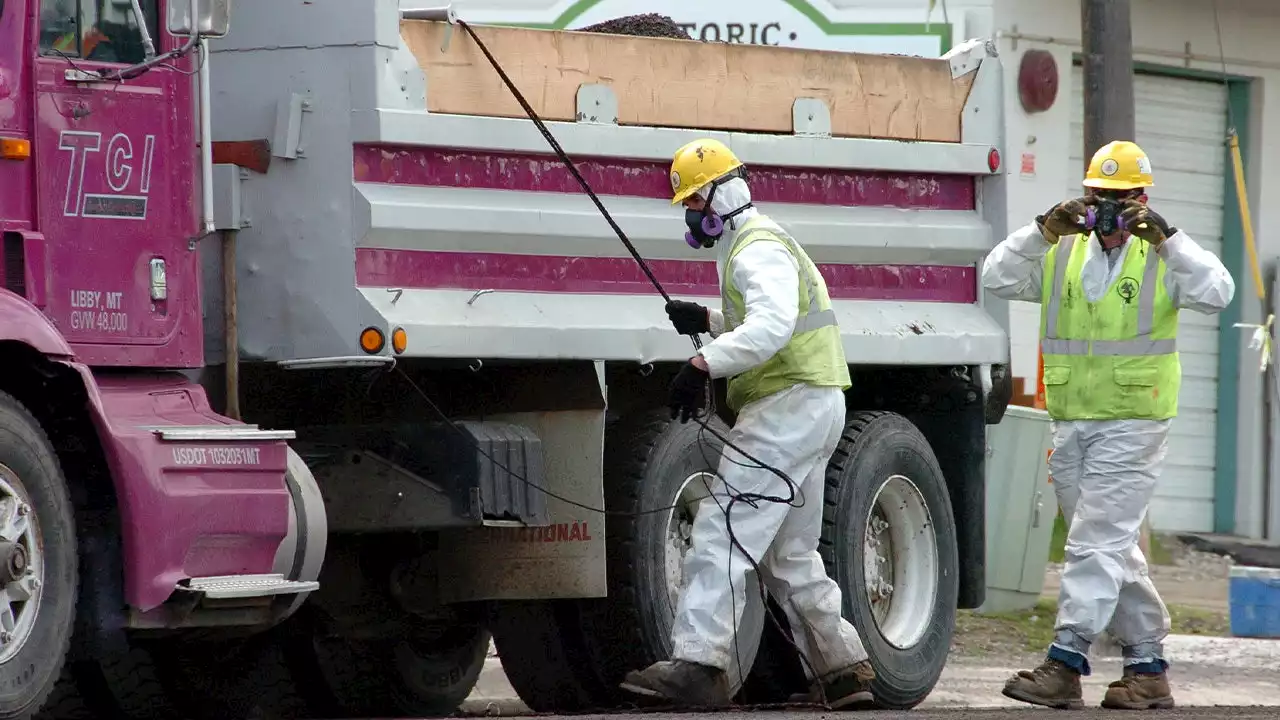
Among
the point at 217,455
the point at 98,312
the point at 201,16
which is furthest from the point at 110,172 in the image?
the point at 217,455

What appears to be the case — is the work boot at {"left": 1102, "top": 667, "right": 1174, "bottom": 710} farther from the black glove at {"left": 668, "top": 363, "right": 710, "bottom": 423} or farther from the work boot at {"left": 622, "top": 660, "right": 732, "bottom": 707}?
the black glove at {"left": 668, "top": 363, "right": 710, "bottom": 423}

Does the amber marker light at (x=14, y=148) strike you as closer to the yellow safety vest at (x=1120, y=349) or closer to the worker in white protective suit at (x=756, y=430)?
the worker in white protective suit at (x=756, y=430)

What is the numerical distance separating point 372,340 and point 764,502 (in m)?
1.34

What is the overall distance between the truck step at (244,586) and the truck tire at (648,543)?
1412 mm

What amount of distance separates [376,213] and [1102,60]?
17.6ft

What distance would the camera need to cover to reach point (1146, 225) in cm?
824

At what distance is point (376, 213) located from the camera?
7.02 m

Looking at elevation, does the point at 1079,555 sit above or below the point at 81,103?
below

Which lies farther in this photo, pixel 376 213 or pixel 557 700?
pixel 557 700

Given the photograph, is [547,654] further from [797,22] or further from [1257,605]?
[797,22]

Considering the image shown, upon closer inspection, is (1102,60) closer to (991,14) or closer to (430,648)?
(991,14)

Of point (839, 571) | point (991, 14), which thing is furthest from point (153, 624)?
Result: point (991, 14)

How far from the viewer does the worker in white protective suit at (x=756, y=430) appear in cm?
729

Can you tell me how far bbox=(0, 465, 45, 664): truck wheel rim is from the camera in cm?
586
